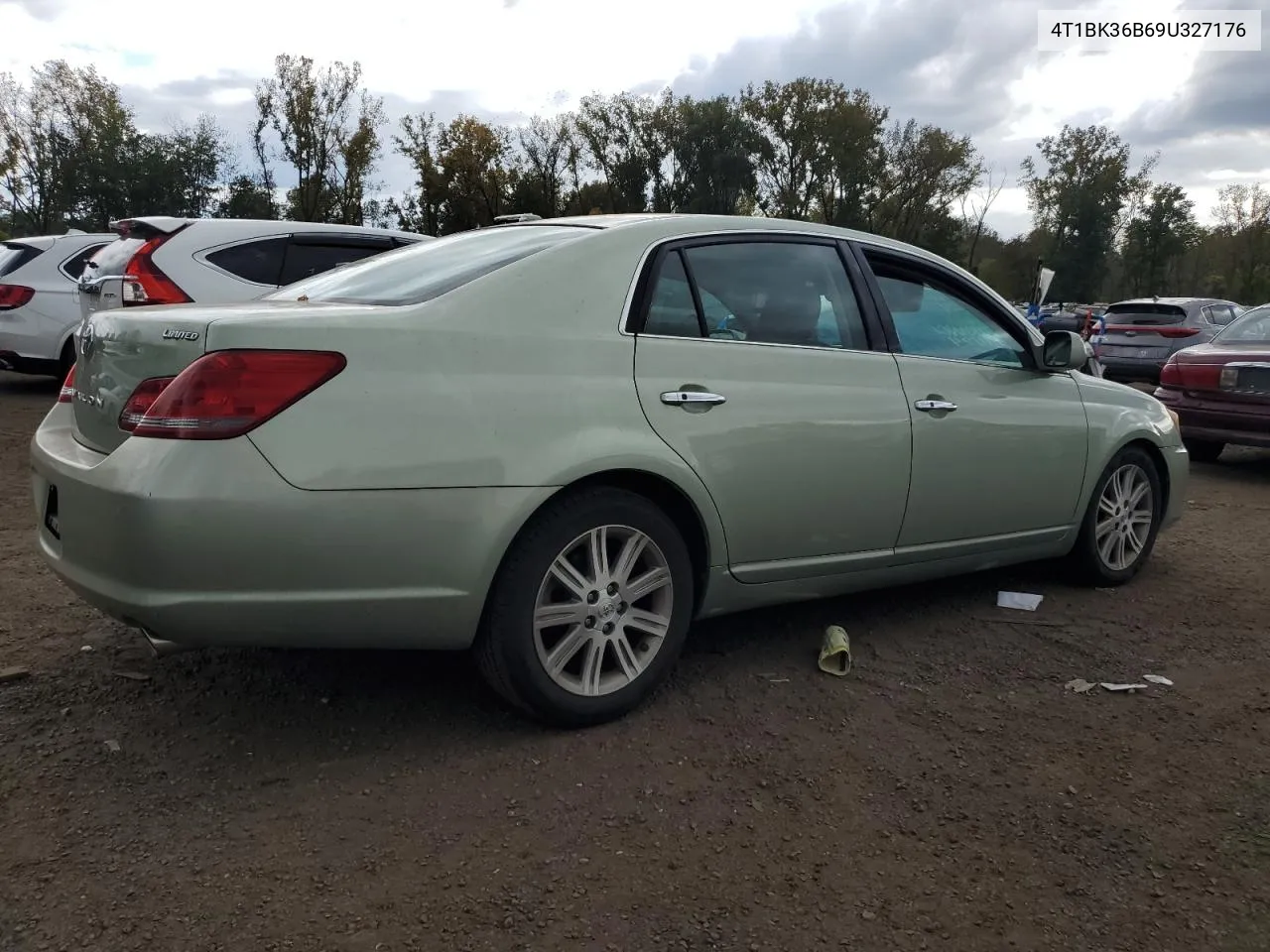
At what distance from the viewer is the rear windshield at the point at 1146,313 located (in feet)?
48.9

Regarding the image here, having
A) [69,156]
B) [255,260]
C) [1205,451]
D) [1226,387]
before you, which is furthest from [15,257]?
[69,156]

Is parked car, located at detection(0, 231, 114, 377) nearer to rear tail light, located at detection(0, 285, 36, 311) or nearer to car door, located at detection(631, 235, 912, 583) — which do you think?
rear tail light, located at detection(0, 285, 36, 311)

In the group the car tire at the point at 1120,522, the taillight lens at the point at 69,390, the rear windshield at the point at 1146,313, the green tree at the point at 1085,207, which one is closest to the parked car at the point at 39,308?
the taillight lens at the point at 69,390

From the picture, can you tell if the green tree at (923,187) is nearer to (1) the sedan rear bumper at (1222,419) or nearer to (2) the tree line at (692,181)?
(2) the tree line at (692,181)

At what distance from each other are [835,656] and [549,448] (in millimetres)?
1483

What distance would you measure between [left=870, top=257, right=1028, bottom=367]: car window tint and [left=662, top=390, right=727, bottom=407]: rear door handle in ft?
3.39

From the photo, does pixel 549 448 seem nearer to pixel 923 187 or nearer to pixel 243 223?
pixel 243 223

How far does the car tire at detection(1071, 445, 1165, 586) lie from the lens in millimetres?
4855

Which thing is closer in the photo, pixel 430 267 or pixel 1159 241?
pixel 430 267

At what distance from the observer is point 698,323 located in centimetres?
341

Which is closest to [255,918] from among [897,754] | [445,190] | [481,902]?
[481,902]

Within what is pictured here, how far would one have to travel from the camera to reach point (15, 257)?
34.6 feet

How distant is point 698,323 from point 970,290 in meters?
1.60

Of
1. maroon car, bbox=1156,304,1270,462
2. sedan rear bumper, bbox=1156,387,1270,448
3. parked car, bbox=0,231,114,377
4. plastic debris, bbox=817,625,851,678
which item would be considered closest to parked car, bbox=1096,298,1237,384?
maroon car, bbox=1156,304,1270,462
